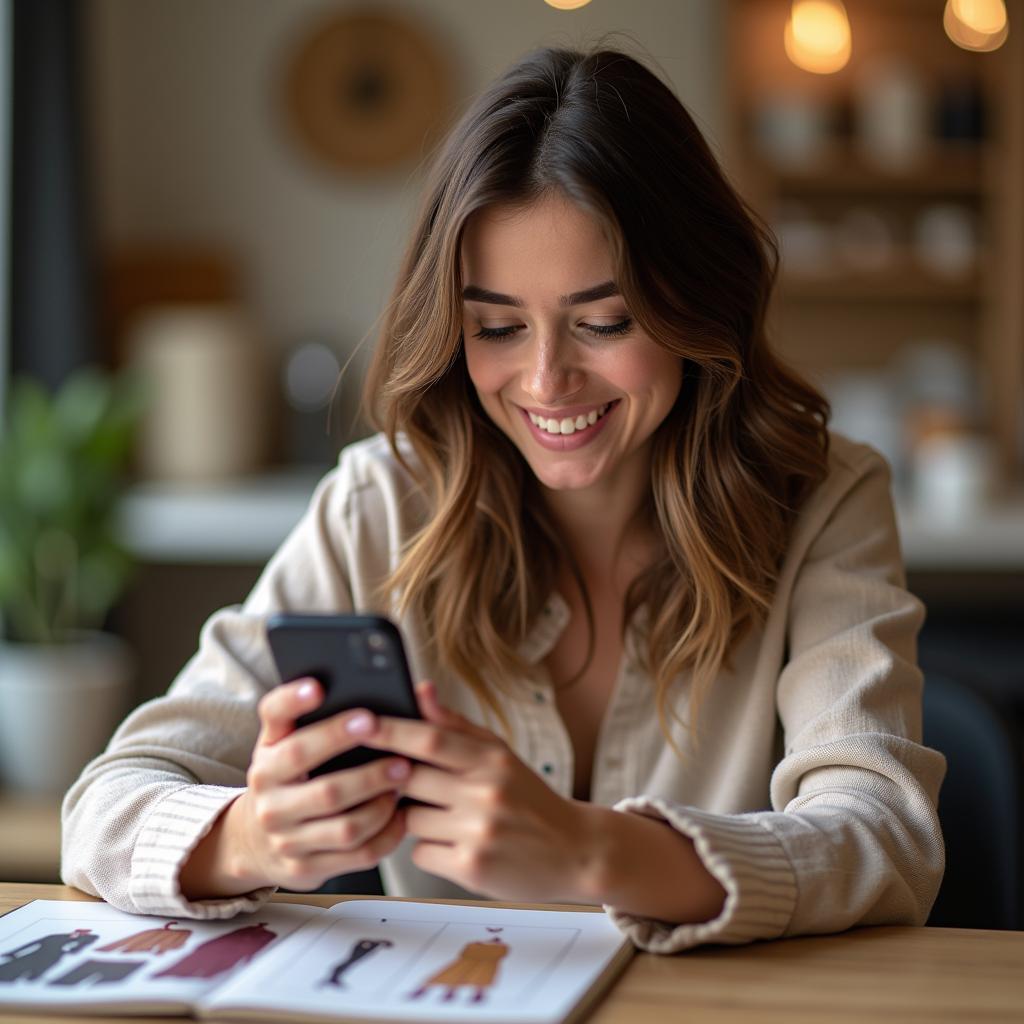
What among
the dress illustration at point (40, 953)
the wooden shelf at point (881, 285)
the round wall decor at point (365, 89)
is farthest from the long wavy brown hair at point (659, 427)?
the round wall decor at point (365, 89)

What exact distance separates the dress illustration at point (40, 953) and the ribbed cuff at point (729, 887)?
38cm

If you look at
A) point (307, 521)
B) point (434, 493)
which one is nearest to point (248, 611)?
point (307, 521)

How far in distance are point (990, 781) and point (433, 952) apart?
23.5 inches

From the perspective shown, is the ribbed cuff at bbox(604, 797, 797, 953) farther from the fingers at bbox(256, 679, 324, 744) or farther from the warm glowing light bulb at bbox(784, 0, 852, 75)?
the warm glowing light bulb at bbox(784, 0, 852, 75)

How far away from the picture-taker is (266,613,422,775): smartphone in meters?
0.90

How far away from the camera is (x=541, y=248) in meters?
1.22

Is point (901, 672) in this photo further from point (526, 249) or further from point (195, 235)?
point (195, 235)

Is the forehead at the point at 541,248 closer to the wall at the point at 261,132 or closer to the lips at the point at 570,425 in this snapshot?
the lips at the point at 570,425

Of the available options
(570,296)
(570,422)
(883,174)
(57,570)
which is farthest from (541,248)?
(883,174)

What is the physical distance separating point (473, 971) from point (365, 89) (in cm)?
348

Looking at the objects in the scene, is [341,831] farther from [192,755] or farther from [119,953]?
[192,755]

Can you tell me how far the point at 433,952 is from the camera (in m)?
0.97

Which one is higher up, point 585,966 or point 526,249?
point 526,249

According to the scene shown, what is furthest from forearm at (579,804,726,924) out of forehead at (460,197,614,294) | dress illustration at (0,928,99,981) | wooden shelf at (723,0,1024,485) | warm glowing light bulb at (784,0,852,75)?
wooden shelf at (723,0,1024,485)
